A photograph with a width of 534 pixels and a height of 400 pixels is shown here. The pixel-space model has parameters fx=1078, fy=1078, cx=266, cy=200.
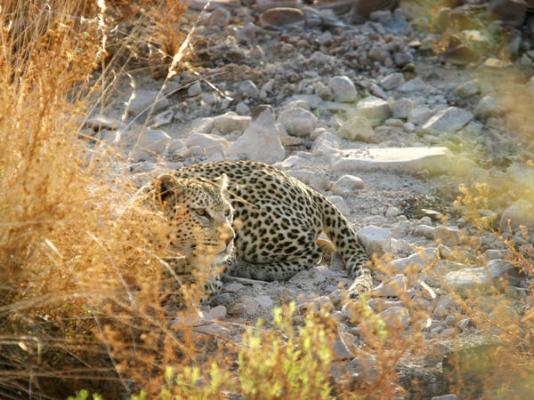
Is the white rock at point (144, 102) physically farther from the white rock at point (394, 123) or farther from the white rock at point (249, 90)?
the white rock at point (394, 123)

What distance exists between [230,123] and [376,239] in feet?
8.62

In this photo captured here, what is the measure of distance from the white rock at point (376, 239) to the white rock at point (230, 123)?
238 centimetres

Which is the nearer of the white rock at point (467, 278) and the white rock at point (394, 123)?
the white rock at point (467, 278)

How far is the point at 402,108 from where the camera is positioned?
10266mm

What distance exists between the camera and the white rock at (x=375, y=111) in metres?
10.1

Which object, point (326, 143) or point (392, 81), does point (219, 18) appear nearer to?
point (392, 81)

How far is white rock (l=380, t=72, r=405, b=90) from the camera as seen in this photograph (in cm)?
1088

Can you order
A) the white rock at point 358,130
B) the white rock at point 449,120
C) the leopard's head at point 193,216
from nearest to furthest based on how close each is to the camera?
1. the leopard's head at point 193,216
2. the white rock at point 358,130
3. the white rock at point 449,120

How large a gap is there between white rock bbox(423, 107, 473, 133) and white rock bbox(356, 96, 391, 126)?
0.43 metres

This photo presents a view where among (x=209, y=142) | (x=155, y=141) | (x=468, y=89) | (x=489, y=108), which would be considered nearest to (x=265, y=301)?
(x=209, y=142)

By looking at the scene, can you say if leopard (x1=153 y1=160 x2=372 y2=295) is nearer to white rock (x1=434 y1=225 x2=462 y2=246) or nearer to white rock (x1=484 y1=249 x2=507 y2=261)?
white rock (x1=434 y1=225 x2=462 y2=246)

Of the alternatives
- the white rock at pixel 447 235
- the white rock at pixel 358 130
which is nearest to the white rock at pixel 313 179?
the white rock at pixel 358 130

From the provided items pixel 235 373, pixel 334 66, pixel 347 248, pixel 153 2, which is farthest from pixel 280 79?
pixel 235 373

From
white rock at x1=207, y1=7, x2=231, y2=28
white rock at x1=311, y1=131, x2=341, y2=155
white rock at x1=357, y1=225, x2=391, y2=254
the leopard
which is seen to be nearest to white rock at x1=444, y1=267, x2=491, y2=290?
the leopard
